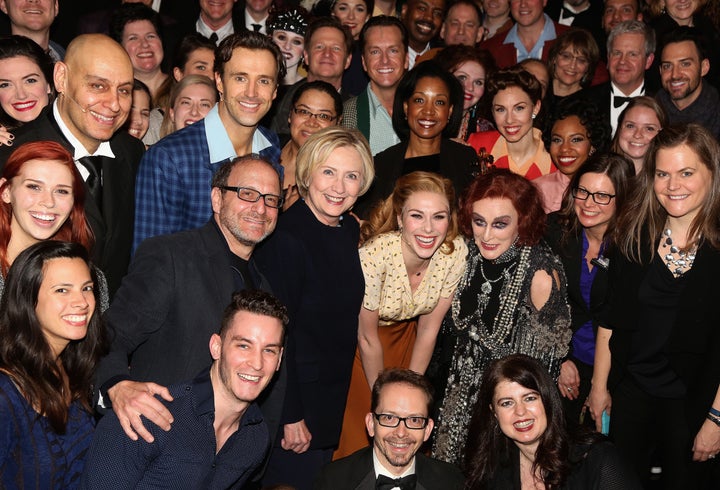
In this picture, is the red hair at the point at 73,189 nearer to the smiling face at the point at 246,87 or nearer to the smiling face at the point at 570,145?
the smiling face at the point at 246,87

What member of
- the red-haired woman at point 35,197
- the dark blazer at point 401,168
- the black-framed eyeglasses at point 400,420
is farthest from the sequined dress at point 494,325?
the red-haired woman at point 35,197

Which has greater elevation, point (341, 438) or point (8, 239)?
point (8, 239)

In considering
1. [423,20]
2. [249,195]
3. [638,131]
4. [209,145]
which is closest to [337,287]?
[249,195]

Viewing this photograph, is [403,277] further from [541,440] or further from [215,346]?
[215,346]

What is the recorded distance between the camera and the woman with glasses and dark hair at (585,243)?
4.96 metres

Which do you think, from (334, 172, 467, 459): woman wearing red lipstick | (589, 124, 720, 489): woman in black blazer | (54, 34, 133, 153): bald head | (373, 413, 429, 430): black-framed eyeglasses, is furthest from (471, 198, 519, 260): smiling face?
(54, 34, 133, 153): bald head

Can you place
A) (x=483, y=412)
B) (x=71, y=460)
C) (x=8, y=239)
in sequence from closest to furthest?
(x=71, y=460), (x=8, y=239), (x=483, y=412)

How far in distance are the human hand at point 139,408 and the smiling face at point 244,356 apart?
0.76 feet

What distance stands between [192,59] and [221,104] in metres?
1.61

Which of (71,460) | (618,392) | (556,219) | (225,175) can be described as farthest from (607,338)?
(71,460)

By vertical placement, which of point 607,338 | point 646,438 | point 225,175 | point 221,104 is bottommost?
point 646,438

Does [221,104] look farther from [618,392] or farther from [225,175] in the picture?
[618,392]

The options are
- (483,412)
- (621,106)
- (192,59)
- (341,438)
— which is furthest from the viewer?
(621,106)

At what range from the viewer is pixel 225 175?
414 centimetres
